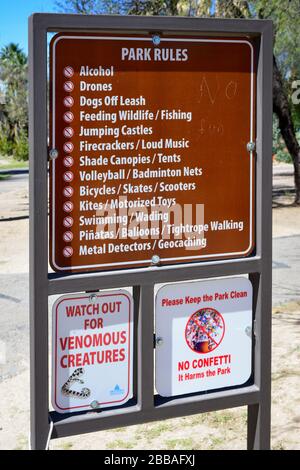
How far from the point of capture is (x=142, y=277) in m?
3.15

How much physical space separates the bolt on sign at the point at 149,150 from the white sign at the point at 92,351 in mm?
176

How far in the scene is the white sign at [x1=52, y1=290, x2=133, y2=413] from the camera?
10.1 ft

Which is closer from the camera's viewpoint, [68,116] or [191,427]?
[68,116]

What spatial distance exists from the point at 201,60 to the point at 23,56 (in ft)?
227

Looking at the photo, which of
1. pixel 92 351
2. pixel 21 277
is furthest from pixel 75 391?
pixel 21 277

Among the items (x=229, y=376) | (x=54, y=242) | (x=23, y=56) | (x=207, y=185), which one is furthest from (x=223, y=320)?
(x=23, y=56)

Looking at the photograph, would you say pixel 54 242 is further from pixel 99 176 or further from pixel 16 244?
pixel 16 244

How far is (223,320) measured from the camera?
3.39 m

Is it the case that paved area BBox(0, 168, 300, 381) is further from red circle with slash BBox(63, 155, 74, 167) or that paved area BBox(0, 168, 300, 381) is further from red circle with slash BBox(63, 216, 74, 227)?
red circle with slash BBox(63, 155, 74, 167)

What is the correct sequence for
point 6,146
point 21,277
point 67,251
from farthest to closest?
point 6,146 → point 21,277 → point 67,251

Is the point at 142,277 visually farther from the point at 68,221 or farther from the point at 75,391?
the point at 75,391

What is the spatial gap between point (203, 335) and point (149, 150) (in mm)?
907

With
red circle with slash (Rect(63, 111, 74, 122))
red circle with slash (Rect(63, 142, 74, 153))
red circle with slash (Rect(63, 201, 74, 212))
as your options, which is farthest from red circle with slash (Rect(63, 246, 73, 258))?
red circle with slash (Rect(63, 111, 74, 122))

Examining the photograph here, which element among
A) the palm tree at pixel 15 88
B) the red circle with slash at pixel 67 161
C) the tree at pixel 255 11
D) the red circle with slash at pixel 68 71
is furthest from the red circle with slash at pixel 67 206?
the palm tree at pixel 15 88
